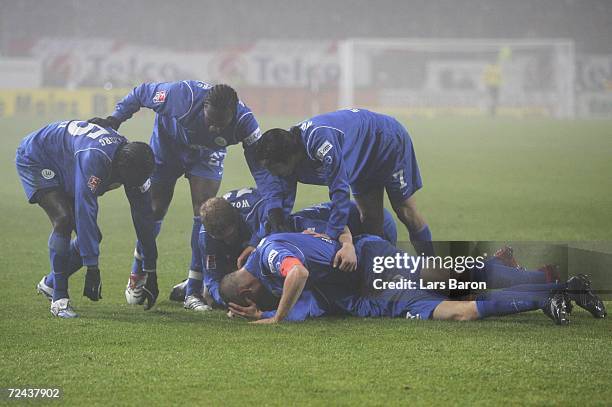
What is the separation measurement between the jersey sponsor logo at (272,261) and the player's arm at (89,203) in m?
1.08

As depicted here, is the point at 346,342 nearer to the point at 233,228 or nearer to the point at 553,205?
the point at 233,228

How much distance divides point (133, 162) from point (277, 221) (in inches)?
37.5

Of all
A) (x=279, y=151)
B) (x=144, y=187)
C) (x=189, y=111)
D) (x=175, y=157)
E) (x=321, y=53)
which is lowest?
(x=144, y=187)

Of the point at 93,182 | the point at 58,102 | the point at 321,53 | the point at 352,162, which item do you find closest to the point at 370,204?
the point at 352,162

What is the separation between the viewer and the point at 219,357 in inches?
193

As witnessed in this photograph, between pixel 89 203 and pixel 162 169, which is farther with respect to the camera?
pixel 162 169

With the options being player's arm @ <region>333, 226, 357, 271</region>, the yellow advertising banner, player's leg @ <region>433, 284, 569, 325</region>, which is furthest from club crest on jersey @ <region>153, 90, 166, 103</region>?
the yellow advertising banner

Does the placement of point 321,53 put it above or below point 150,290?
above

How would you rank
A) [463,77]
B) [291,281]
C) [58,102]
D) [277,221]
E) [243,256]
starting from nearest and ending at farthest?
[291,281], [243,256], [277,221], [58,102], [463,77]

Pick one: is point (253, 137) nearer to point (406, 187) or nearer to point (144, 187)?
point (144, 187)

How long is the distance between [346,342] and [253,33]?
3690 cm

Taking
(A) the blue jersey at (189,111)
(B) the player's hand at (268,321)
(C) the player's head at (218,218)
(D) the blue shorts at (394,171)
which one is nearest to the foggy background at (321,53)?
(A) the blue jersey at (189,111)

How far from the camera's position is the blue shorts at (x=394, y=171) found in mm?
6766

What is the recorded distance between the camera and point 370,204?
271 inches
